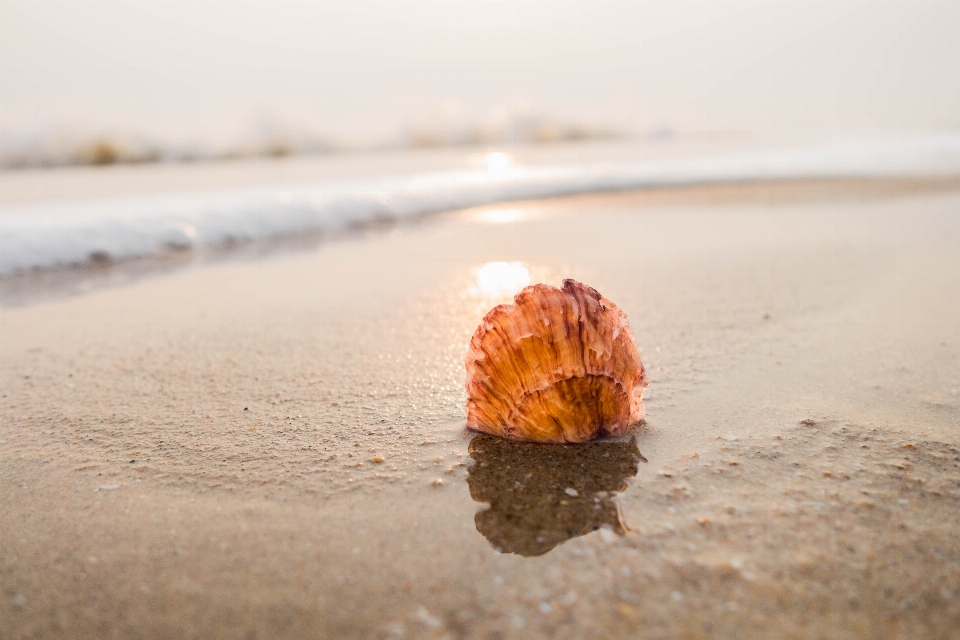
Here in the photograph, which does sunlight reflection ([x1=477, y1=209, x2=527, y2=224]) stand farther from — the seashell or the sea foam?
the seashell

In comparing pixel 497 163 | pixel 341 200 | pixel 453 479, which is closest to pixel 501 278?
pixel 453 479

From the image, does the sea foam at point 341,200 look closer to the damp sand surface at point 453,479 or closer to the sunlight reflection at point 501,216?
the sunlight reflection at point 501,216

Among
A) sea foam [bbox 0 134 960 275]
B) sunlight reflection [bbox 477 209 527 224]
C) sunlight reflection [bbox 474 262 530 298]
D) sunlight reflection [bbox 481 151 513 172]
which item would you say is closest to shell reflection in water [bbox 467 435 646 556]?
sunlight reflection [bbox 474 262 530 298]

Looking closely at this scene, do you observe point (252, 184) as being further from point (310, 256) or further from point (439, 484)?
point (439, 484)

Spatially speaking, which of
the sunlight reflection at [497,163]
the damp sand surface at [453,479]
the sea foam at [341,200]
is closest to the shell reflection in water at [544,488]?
the damp sand surface at [453,479]

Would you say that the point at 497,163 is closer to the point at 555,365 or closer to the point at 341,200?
the point at 341,200
